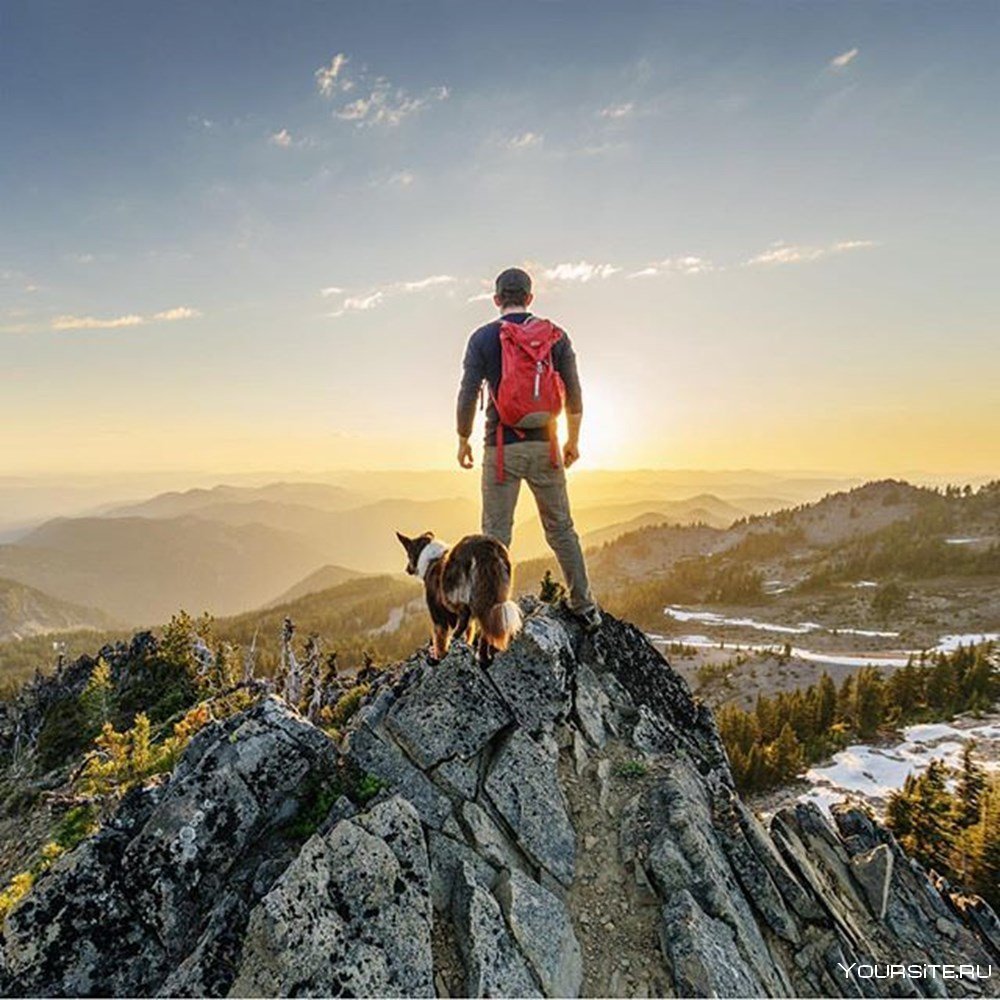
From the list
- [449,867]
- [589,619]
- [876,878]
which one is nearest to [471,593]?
[449,867]

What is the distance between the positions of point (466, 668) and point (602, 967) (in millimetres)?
4347

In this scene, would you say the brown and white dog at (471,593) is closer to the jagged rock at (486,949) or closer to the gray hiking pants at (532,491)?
the gray hiking pants at (532,491)

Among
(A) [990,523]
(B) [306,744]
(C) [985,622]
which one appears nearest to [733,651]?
(C) [985,622]

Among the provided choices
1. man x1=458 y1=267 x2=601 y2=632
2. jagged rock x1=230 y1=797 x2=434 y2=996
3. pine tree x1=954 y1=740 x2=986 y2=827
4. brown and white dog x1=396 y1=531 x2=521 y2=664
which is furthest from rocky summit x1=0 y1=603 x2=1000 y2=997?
pine tree x1=954 y1=740 x2=986 y2=827

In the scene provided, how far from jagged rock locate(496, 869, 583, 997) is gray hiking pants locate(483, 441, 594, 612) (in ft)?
16.6

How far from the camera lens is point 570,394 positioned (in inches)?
378

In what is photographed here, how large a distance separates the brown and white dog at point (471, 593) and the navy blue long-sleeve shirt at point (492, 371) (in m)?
2.03

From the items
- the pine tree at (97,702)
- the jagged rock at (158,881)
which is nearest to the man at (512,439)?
the jagged rock at (158,881)

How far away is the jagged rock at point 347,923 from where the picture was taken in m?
5.51

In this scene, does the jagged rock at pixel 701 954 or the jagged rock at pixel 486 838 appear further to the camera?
the jagged rock at pixel 486 838

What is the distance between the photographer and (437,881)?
700cm

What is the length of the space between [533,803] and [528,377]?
21.7 ft

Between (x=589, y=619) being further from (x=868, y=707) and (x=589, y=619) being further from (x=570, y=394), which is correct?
(x=868, y=707)

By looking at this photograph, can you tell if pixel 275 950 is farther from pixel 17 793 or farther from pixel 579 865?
pixel 17 793
